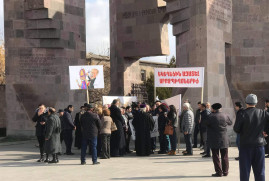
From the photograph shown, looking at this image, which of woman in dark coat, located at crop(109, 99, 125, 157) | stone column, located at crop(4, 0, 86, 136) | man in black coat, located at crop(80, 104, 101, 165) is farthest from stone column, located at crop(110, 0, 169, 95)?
man in black coat, located at crop(80, 104, 101, 165)

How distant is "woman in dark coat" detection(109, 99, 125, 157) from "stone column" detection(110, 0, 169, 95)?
10699 millimetres

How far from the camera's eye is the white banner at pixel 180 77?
13.8 m

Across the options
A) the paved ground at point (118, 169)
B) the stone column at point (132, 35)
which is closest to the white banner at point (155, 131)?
the paved ground at point (118, 169)

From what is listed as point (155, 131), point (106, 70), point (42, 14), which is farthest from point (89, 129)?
point (106, 70)

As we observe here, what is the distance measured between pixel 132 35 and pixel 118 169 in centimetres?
1437

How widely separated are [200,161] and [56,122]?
13.7ft

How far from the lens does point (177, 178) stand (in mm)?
8625

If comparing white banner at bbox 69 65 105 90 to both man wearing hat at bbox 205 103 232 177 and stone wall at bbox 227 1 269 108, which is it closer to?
man wearing hat at bbox 205 103 232 177

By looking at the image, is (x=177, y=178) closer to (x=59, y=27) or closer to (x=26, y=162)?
(x=26, y=162)

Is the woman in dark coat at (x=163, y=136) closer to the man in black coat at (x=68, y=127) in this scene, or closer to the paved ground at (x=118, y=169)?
the paved ground at (x=118, y=169)

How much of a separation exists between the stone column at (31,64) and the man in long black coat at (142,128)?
25.1ft

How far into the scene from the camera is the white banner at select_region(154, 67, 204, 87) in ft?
45.3

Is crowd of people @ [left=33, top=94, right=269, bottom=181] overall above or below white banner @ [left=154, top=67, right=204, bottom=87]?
below

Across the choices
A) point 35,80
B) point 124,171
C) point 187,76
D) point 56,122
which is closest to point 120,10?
point 35,80
